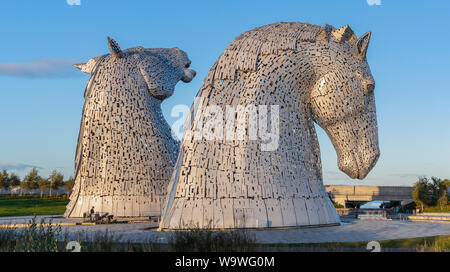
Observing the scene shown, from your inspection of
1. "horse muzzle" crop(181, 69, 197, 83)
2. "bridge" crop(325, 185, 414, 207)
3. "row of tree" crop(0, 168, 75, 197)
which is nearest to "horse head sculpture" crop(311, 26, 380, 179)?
"horse muzzle" crop(181, 69, 197, 83)

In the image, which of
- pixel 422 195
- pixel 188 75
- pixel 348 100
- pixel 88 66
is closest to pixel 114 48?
pixel 88 66

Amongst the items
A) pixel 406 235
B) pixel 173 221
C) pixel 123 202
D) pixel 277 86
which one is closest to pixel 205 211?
pixel 173 221

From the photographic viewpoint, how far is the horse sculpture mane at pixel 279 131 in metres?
10.8

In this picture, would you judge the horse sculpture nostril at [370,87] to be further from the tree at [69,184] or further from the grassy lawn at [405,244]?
the tree at [69,184]

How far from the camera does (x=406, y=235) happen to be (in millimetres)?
10688

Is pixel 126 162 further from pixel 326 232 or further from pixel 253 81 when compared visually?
pixel 326 232

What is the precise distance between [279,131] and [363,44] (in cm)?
304

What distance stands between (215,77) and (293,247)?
492cm

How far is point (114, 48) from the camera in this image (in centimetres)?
1616

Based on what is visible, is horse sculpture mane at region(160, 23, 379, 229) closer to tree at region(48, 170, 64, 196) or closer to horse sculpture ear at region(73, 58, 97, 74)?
horse sculpture ear at region(73, 58, 97, 74)

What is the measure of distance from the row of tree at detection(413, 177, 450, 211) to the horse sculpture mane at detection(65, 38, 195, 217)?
18429 millimetres

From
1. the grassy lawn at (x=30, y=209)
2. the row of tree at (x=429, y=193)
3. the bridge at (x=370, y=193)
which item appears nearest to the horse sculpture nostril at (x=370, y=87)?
the grassy lawn at (x=30, y=209)

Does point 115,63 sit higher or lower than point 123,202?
higher

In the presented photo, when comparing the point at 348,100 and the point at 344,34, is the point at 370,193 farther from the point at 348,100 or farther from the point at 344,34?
the point at 344,34
